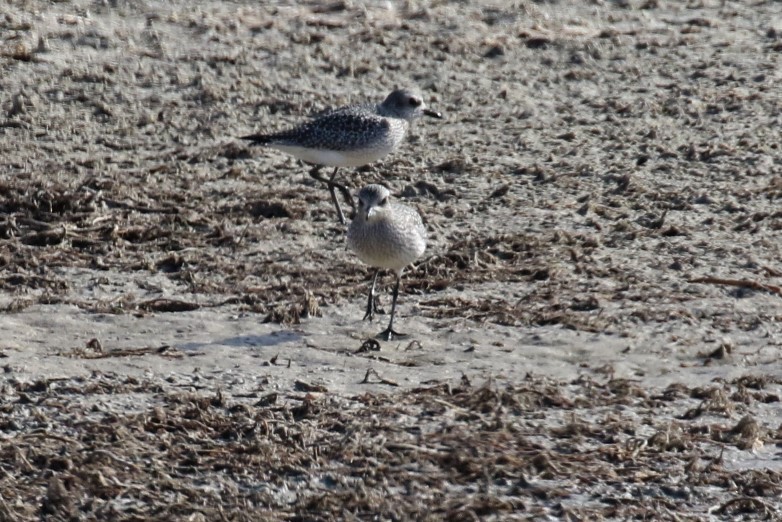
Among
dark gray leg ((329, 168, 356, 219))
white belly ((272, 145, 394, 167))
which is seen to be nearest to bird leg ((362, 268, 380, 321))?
dark gray leg ((329, 168, 356, 219))

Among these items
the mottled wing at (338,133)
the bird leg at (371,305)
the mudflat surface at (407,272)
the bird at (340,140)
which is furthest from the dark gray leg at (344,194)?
the bird leg at (371,305)

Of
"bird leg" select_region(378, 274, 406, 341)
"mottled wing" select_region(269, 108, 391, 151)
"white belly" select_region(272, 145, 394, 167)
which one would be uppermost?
"mottled wing" select_region(269, 108, 391, 151)

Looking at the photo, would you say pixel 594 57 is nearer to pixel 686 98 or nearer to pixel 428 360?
pixel 686 98

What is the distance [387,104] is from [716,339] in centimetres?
399

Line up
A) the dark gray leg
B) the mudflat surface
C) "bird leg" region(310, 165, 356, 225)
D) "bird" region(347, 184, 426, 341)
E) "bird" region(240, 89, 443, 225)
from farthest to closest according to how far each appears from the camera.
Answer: "bird" region(240, 89, 443, 225), the dark gray leg, "bird leg" region(310, 165, 356, 225), "bird" region(347, 184, 426, 341), the mudflat surface

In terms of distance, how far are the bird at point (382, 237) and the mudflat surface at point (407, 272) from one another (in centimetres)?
33

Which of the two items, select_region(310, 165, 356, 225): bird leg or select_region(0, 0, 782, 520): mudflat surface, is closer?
Result: select_region(0, 0, 782, 520): mudflat surface

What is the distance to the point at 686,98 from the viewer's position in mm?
14461

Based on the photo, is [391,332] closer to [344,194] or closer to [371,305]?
[371,305]

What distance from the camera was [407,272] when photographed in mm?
10602

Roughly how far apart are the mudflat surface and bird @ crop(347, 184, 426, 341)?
1.10 feet

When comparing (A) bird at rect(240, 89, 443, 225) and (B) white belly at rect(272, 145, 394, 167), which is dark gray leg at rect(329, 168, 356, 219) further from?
A: (B) white belly at rect(272, 145, 394, 167)

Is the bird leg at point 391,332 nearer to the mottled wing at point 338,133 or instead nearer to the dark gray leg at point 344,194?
the dark gray leg at point 344,194

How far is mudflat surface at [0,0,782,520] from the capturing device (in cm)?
767
